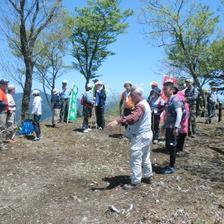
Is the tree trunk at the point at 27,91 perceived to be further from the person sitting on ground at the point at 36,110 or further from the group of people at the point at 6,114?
the group of people at the point at 6,114

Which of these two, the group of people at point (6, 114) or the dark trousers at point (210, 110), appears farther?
the dark trousers at point (210, 110)

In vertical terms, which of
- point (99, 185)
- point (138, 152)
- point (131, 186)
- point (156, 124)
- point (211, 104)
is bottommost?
point (99, 185)

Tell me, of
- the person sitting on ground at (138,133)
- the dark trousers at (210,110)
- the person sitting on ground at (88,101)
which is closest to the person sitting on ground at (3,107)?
the person sitting on ground at (88,101)

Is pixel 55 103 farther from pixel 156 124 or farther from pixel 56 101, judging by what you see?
pixel 156 124

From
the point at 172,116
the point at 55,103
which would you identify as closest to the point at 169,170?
the point at 172,116

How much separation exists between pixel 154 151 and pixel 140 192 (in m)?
4.02

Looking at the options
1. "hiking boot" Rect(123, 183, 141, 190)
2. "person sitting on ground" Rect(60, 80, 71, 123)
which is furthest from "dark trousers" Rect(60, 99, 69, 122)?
"hiking boot" Rect(123, 183, 141, 190)

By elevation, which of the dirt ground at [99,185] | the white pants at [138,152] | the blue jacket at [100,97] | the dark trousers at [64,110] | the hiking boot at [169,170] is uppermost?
the blue jacket at [100,97]

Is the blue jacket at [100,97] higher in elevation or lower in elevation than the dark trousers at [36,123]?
higher

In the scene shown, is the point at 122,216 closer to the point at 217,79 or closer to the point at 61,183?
the point at 61,183

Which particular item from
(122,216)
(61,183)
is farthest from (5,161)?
(122,216)

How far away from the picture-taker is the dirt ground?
8.15 meters

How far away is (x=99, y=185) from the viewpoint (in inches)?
390

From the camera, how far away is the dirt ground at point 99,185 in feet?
26.7
